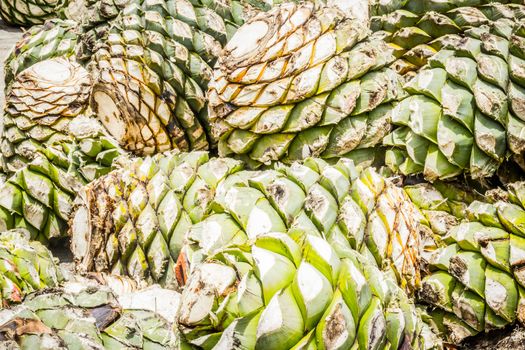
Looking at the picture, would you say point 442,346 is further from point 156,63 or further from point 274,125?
point 156,63

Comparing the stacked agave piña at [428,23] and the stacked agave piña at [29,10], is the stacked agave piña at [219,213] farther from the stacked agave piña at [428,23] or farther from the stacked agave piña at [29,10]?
the stacked agave piña at [29,10]

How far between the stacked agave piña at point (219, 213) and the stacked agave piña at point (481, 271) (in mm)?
62

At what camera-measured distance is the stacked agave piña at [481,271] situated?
1.11 m

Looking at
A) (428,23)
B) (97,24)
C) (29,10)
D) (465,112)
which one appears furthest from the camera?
(29,10)

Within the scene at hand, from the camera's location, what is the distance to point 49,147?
1.72 m

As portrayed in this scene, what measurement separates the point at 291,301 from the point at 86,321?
0.41 metres

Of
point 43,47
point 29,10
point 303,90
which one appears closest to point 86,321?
point 303,90

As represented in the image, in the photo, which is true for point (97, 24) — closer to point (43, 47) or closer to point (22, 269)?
point (43, 47)

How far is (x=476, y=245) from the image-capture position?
117cm

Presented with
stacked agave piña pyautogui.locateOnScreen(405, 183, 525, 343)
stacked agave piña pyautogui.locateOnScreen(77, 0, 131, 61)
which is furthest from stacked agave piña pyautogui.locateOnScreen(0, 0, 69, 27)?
stacked agave piña pyautogui.locateOnScreen(405, 183, 525, 343)

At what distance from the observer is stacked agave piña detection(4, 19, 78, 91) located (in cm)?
224

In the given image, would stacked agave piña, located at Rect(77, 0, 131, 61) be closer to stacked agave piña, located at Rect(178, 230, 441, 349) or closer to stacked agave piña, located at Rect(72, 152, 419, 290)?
stacked agave piña, located at Rect(72, 152, 419, 290)

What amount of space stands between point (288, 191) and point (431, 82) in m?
0.50

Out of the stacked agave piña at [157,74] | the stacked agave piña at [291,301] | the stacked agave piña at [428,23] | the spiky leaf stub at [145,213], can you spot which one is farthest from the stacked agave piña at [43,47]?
the stacked agave piña at [291,301]
